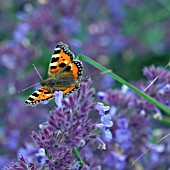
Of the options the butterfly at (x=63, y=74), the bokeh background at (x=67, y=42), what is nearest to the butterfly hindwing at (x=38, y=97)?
the butterfly at (x=63, y=74)

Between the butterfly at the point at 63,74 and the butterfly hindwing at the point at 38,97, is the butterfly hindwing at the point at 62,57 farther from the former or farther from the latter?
the butterfly hindwing at the point at 38,97

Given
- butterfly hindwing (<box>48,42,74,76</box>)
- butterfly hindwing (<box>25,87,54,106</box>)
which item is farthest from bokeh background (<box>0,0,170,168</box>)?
butterfly hindwing (<box>25,87,54,106</box>)

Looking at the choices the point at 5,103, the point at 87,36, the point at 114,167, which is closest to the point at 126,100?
the point at 114,167

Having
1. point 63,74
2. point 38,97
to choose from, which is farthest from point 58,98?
point 63,74

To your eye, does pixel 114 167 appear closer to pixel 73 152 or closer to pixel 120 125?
pixel 120 125

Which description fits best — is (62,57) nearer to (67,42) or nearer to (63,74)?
(63,74)
